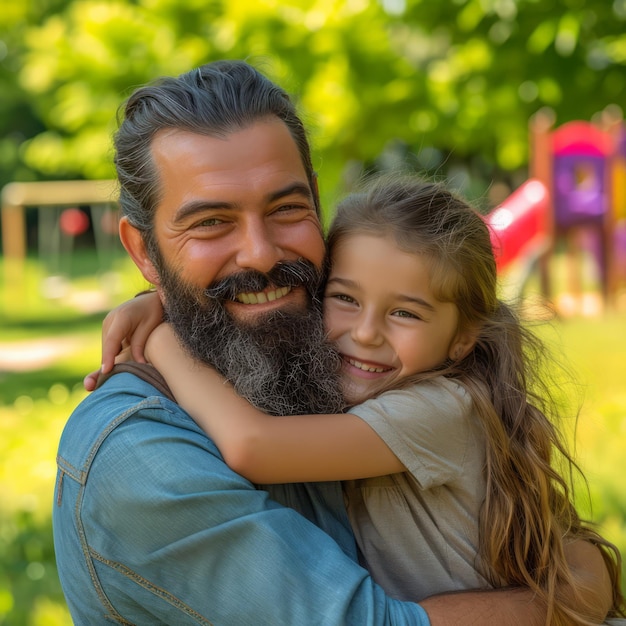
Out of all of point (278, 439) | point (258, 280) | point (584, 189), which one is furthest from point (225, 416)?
point (584, 189)

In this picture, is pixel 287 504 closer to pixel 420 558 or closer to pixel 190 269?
pixel 420 558

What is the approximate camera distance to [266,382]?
7.74ft

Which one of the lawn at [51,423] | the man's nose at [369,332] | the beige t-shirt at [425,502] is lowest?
the lawn at [51,423]

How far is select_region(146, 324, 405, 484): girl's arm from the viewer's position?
2.09 metres

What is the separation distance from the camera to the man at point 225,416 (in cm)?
190

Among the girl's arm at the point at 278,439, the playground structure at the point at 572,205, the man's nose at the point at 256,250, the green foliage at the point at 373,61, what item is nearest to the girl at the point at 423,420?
the girl's arm at the point at 278,439

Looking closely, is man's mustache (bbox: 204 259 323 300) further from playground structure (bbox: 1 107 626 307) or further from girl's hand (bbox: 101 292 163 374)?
playground structure (bbox: 1 107 626 307)

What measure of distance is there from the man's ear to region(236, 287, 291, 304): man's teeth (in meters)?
0.34

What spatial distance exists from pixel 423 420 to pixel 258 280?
22.4 inches

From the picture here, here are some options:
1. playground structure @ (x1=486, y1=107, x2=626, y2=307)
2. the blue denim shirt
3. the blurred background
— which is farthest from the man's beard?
playground structure @ (x1=486, y1=107, x2=626, y2=307)

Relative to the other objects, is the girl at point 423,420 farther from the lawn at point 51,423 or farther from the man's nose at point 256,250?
the lawn at point 51,423

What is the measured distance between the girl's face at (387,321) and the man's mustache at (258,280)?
0.47 feet

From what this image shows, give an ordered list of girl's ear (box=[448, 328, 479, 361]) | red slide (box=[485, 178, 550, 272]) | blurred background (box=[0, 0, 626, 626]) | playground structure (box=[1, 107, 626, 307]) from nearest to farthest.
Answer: girl's ear (box=[448, 328, 479, 361])
blurred background (box=[0, 0, 626, 626])
red slide (box=[485, 178, 550, 272])
playground structure (box=[1, 107, 626, 307])

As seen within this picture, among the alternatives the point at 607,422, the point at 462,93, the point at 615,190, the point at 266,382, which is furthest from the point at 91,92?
the point at 266,382
